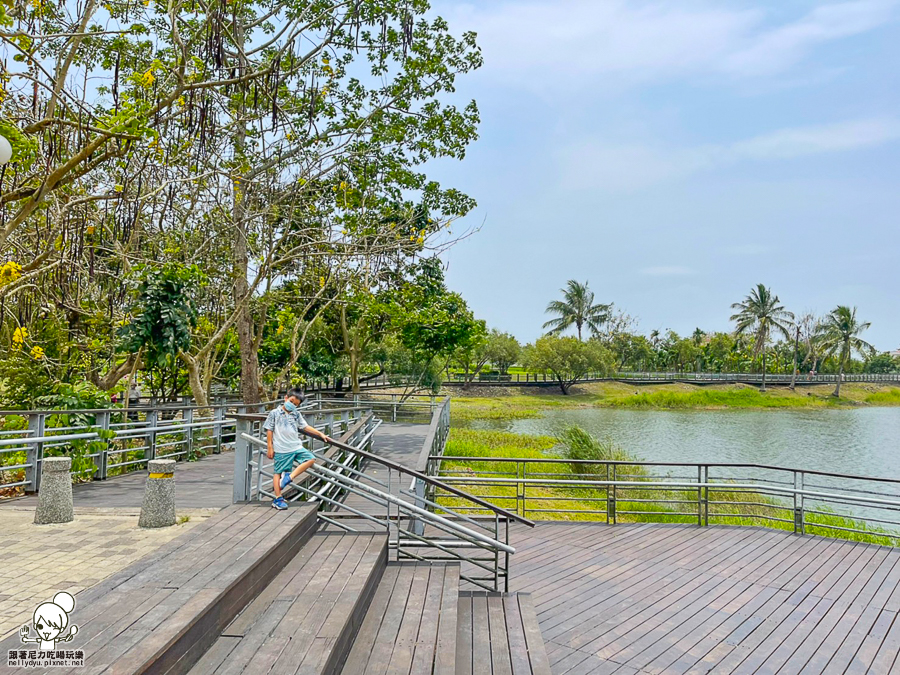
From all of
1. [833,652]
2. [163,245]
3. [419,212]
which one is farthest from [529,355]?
[833,652]

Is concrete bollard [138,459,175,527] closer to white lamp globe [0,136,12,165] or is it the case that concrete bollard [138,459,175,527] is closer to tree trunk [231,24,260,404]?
white lamp globe [0,136,12,165]

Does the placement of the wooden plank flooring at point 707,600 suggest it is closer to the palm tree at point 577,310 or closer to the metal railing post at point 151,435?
the metal railing post at point 151,435

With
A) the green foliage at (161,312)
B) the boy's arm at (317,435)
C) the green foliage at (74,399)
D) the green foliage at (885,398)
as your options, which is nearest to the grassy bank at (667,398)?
the green foliage at (885,398)

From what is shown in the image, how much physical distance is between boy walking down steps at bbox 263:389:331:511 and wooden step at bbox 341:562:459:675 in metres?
1.41

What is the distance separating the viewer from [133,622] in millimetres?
3240

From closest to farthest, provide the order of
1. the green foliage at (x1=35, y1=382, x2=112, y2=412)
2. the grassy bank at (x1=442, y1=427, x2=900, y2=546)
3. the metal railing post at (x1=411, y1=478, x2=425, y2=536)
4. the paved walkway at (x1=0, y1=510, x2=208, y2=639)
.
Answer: the paved walkway at (x1=0, y1=510, x2=208, y2=639) → the metal railing post at (x1=411, y1=478, x2=425, y2=536) → the green foliage at (x1=35, y1=382, x2=112, y2=412) → the grassy bank at (x1=442, y1=427, x2=900, y2=546)

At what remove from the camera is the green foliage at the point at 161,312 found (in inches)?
398

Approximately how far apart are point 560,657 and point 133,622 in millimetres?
3413

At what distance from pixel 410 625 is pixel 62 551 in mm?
3219

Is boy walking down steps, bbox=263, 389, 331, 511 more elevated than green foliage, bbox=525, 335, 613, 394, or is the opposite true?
green foliage, bbox=525, 335, 613, 394

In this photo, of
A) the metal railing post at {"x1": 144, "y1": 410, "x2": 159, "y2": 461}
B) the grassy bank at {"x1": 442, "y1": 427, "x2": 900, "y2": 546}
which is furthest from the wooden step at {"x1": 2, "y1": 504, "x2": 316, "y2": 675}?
the metal railing post at {"x1": 144, "y1": 410, "x2": 159, "y2": 461}

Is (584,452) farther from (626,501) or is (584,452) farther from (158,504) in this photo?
(158,504)

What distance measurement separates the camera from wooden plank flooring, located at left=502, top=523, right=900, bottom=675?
16.1 feet

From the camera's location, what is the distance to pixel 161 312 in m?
10.1
